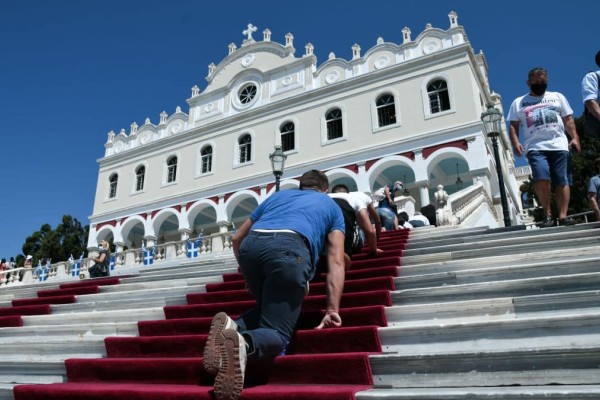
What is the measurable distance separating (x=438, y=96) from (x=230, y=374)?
65.5 feet

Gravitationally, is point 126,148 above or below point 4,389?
above

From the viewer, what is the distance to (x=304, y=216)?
3119mm

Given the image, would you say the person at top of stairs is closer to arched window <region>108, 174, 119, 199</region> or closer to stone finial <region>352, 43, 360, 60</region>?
stone finial <region>352, 43, 360, 60</region>

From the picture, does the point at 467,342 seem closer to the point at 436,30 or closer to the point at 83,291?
the point at 83,291

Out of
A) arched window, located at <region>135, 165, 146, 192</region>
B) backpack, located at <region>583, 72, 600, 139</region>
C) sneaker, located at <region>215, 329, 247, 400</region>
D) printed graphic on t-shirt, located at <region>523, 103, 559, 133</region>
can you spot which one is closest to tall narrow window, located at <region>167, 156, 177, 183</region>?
arched window, located at <region>135, 165, 146, 192</region>

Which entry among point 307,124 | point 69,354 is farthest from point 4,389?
point 307,124

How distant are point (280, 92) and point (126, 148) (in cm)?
1219

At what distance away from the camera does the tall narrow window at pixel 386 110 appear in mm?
21016

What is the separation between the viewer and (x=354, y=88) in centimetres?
2214

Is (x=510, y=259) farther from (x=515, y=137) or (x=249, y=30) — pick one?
(x=249, y=30)

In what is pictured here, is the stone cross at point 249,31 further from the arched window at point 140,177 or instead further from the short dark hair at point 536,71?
the short dark hair at point 536,71

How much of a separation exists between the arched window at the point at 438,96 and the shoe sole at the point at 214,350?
757 inches

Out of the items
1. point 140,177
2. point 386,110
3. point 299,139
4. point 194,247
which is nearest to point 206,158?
point 140,177

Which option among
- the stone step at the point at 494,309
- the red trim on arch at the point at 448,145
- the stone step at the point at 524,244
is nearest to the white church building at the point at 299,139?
the red trim on arch at the point at 448,145
